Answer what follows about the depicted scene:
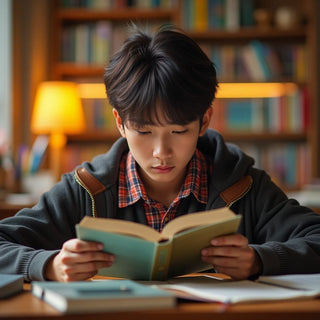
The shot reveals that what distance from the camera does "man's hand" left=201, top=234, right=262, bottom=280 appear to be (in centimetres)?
110

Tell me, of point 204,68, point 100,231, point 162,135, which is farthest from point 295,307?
point 204,68

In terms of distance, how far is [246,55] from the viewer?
13.5ft

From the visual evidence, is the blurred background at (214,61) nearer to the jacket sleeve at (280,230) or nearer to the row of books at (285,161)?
the row of books at (285,161)

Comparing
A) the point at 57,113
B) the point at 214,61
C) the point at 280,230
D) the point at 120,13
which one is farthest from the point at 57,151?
the point at 280,230

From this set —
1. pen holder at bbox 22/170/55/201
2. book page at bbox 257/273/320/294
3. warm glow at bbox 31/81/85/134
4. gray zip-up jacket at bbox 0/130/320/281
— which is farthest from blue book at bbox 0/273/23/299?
warm glow at bbox 31/81/85/134

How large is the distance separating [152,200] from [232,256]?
459mm

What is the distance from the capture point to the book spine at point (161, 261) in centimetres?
103

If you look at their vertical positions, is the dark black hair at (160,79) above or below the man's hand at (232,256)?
above

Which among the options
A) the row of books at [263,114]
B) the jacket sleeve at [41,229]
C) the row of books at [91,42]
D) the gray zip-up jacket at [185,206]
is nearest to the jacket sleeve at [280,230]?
the gray zip-up jacket at [185,206]

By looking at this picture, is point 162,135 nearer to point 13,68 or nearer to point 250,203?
point 250,203

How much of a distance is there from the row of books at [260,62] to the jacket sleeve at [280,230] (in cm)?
263

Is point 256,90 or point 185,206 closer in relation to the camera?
point 185,206

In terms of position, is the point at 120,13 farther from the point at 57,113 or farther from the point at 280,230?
the point at 280,230

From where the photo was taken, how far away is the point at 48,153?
13.9 feet
